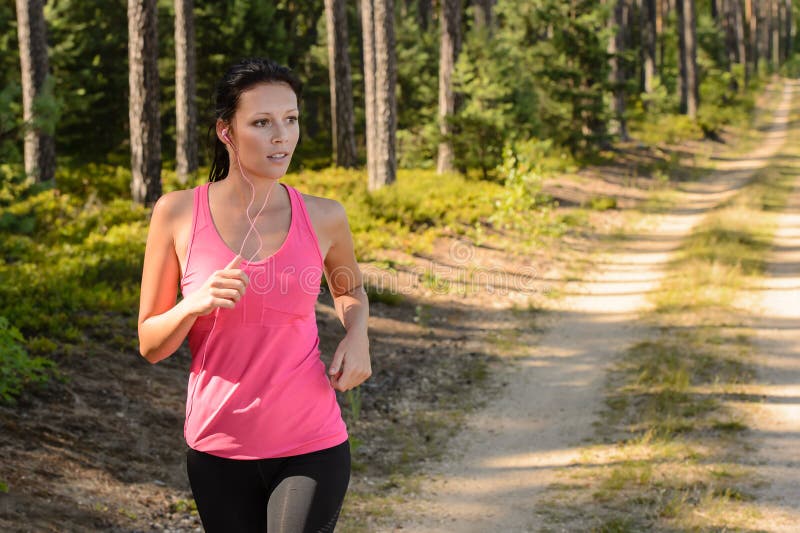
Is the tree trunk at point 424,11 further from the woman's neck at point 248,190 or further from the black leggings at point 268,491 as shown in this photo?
the black leggings at point 268,491

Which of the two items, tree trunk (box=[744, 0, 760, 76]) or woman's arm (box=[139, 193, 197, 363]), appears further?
tree trunk (box=[744, 0, 760, 76])

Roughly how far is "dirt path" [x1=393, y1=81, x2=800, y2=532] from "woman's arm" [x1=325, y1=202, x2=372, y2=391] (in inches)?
135

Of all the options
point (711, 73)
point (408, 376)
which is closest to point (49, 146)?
point (408, 376)

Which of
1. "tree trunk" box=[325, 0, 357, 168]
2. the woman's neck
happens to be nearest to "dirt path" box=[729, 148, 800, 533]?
the woman's neck

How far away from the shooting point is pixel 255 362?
7.70 ft

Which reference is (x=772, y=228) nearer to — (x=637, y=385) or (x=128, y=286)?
(x=637, y=385)

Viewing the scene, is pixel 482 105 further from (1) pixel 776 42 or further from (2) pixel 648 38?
(1) pixel 776 42

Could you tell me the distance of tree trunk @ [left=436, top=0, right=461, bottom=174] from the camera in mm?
18672

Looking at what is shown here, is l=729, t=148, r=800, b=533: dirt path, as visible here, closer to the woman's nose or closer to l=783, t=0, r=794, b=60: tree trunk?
the woman's nose

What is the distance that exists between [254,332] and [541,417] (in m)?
5.96

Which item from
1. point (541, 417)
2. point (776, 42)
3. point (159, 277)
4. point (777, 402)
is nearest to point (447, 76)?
point (541, 417)

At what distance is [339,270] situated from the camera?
2697 millimetres

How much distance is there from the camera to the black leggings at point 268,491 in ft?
7.66

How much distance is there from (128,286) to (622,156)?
63.0 ft
